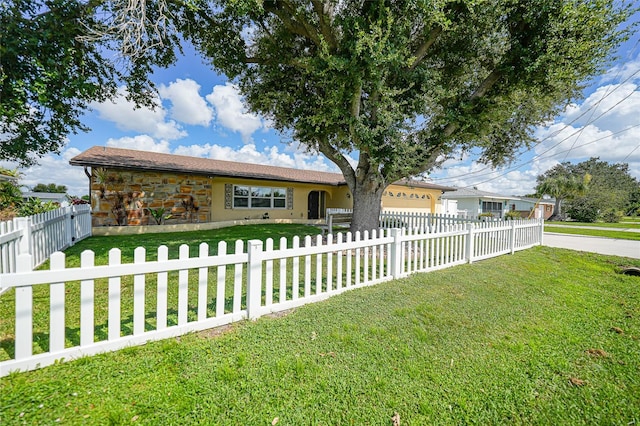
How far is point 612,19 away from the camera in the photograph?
20.5ft

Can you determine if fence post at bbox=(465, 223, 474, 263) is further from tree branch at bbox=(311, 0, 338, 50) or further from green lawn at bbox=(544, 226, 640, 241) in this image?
green lawn at bbox=(544, 226, 640, 241)

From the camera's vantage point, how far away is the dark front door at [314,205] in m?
18.2

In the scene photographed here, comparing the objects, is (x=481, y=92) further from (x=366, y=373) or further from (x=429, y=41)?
(x=366, y=373)

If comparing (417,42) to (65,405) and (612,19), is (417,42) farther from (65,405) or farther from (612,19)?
(65,405)

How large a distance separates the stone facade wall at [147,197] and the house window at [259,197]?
1699 mm

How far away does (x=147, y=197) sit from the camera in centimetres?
1198

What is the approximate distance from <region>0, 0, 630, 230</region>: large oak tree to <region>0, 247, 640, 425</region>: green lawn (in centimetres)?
465

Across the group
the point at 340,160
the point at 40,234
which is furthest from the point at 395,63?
the point at 40,234

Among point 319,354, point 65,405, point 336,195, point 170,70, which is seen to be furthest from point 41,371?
point 336,195

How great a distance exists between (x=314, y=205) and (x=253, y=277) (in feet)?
50.1

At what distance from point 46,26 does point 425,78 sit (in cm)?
866

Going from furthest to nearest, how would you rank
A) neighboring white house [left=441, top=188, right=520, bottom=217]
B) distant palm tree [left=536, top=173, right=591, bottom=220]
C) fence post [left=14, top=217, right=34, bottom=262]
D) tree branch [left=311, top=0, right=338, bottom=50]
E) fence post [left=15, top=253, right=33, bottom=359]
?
neighboring white house [left=441, top=188, right=520, bottom=217]
distant palm tree [left=536, top=173, right=591, bottom=220]
tree branch [left=311, top=0, right=338, bottom=50]
fence post [left=14, top=217, right=34, bottom=262]
fence post [left=15, top=253, right=33, bottom=359]

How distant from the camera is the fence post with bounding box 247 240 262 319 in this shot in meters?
3.26

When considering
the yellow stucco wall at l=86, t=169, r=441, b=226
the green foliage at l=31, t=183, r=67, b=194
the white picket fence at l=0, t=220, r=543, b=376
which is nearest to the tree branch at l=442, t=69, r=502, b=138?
the white picket fence at l=0, t=220, r=543, b=376
